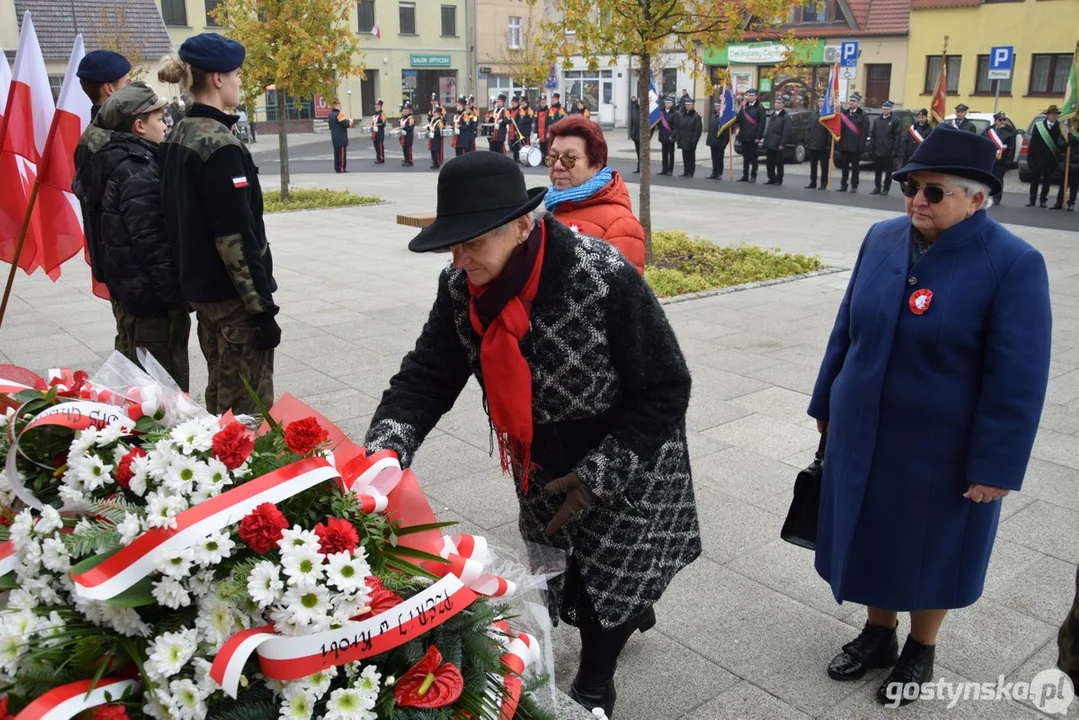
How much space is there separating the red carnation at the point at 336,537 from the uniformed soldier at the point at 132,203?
3.02 metres

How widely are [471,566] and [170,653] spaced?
56 cm

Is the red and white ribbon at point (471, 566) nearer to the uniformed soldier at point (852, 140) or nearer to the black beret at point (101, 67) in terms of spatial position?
the black beret at point (101, 67)

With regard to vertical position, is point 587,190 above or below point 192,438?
above

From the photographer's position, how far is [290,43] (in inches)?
632

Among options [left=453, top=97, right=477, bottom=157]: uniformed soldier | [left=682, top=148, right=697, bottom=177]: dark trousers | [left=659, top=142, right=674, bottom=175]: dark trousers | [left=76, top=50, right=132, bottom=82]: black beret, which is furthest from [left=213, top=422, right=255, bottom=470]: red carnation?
[left=453, top=97, right=477, bottom=157]: uniformed soldier

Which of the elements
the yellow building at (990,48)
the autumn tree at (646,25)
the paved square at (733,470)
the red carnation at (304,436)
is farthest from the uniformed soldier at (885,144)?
the red carnation at (304,436)

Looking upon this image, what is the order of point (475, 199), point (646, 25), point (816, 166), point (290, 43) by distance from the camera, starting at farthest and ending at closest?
1. point (816, 166)
2. point (290, 43)
3. point (646, 25)
4. point (475, 199)

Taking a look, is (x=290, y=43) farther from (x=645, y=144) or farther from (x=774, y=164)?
(x=774, y=164)

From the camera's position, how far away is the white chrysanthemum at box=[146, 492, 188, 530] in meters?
1.60

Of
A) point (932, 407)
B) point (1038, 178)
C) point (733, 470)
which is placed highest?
point (932, 407)

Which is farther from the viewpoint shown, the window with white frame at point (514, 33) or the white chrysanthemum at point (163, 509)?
the window with white frame at point (514, 33)

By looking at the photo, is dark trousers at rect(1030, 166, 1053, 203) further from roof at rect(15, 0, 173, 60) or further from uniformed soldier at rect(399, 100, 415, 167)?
roof at rect(15, 0, 173, 60)

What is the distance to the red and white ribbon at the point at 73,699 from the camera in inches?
58.9

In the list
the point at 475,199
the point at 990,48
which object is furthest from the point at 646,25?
the point at 990,48
